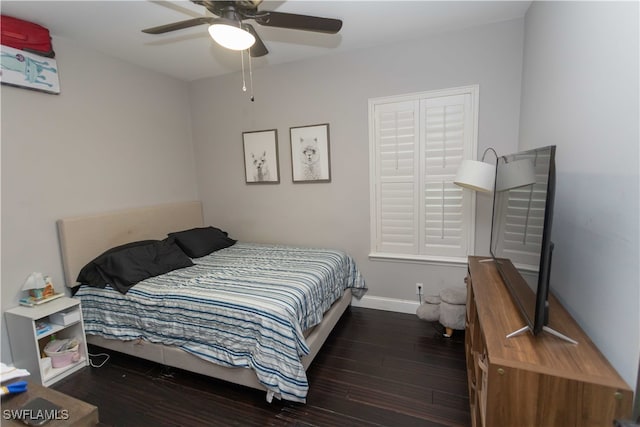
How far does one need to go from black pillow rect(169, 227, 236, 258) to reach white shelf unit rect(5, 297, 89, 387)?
1018 millimetres

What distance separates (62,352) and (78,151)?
5.46 ft

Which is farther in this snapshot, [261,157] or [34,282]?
[261,157]

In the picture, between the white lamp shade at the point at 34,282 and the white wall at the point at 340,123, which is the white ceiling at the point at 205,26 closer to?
the white wall at the point at 340,123

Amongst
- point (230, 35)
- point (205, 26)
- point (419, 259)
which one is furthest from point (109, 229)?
point (419, 259)

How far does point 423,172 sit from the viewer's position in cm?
286

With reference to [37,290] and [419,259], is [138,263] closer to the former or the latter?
[37,290]

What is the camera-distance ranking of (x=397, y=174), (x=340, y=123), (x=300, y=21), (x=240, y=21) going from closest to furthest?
(x=240, y=21)
(x=300, y=21)
(x=397, y=174)
(x=340, y=123)

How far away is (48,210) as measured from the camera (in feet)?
7.97

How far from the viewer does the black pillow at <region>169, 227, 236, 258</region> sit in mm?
3160

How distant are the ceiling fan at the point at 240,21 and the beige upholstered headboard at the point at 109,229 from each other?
5.80ft

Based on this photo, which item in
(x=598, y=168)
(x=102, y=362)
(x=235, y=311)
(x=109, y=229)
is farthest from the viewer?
(x=109, y=229)

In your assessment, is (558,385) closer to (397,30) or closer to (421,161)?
(421,161)

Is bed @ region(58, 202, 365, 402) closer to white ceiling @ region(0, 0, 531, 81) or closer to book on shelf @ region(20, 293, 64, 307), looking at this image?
book on shelf @ region(20, 293, 64, 307)

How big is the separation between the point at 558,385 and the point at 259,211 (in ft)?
10.2
